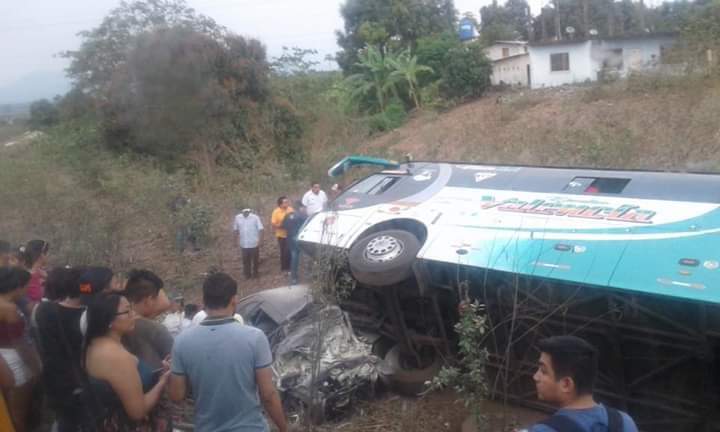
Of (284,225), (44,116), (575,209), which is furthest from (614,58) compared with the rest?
(575,209)

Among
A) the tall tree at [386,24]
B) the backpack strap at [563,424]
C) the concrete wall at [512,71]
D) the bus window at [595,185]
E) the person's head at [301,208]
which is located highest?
the tall tree at [386,24]

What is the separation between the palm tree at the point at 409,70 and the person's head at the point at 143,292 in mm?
25213

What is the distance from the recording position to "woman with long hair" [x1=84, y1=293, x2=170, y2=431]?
3.00m

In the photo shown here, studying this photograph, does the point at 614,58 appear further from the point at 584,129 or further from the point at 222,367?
the point at 222,367

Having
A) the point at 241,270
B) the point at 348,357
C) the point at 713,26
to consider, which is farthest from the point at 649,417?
the point at 713,26

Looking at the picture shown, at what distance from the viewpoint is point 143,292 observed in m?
3.85

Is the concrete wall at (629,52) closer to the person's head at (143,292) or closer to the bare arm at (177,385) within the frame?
the person's head at (143,292)

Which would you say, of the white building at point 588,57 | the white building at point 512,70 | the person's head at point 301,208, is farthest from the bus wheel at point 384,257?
the white building at point 512,70

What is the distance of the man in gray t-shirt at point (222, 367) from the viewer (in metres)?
3.04

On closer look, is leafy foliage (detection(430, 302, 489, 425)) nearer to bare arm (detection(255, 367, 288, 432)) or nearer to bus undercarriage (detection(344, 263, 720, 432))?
bus undercarriage (detection(344, 263, 720, 432))

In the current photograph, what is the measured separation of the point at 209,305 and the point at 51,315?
1.07 m

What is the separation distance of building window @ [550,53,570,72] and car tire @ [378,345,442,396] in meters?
25.1

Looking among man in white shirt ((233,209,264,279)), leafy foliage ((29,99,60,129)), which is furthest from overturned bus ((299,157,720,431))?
leafy foliage ((29,99,60,129))

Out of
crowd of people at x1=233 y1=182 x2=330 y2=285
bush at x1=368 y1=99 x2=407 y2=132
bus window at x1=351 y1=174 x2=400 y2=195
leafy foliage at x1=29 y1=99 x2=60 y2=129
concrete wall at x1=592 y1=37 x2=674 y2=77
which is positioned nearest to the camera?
bus window at x1=351 y1=174 x2=400 y2=195
